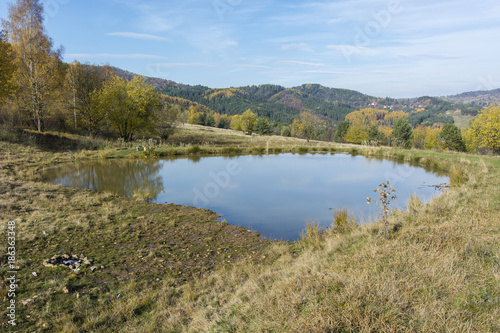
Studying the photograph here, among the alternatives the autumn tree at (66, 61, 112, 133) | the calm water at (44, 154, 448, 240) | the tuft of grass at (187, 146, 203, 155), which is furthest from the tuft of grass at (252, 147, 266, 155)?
the autumn tree at (66, 61, 112, 133)

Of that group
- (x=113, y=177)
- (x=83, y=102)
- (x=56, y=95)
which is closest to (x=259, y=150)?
(x=113, y=177)

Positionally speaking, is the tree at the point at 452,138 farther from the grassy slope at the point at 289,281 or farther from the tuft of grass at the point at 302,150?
the grassy slope at the point at 289,281

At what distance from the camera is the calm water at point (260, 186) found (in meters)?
8.72

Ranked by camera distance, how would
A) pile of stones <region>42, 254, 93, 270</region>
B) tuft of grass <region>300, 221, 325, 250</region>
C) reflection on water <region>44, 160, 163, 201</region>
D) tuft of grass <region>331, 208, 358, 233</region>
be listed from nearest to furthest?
pile of stones <region>42, 254, 93, 270</region>
tuft of grass <region>300, 221, 325, 250</region>
tuft of grass <region>331, 208, 358, 233</region>
reflection on water <region>44, 160, 163, 201</region>

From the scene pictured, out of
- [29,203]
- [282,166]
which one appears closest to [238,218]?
[29,203]

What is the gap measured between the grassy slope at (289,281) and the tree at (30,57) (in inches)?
748

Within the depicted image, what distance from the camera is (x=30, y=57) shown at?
69.3 feet

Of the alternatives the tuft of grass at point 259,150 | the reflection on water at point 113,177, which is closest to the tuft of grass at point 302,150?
the tuft of grass at point 259,150

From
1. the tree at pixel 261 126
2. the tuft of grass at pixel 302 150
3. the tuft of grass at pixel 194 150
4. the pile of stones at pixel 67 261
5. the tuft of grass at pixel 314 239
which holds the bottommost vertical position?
the pile of stones at pixel 67 261

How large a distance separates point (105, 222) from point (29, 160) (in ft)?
40.1

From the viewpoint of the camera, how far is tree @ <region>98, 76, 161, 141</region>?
25656 mm

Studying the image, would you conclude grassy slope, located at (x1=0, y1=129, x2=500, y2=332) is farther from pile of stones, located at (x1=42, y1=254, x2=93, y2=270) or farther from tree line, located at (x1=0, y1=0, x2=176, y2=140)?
tree line, located at (x1=0, y1=0, x2=176, y2=140)

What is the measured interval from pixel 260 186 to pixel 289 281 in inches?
357

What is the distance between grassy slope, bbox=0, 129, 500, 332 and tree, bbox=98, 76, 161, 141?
2041 centimetres
